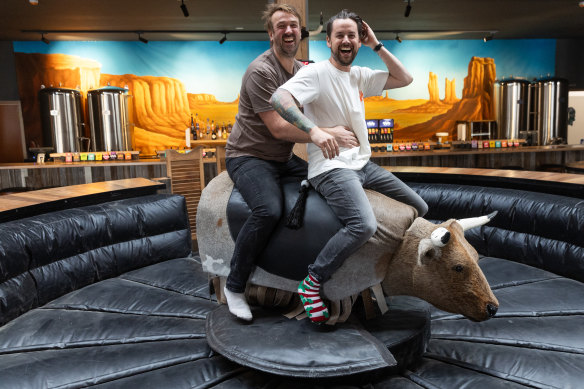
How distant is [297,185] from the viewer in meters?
2.31

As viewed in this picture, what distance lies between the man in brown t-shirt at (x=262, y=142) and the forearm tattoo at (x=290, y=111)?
15 cm

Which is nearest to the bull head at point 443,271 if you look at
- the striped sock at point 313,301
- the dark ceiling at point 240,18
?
the striped sock at point 313,301

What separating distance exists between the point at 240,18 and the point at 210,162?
2.73 m

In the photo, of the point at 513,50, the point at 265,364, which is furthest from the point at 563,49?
the point at 265,364

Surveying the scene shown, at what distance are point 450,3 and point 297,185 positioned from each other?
20.5 feet

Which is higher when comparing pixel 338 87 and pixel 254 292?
pixel 338 87

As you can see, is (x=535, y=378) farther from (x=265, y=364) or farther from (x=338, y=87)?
(x=338, y=87)

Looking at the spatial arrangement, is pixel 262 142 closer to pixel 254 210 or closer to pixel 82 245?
pixel 254 210

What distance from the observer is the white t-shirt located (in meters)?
1.98

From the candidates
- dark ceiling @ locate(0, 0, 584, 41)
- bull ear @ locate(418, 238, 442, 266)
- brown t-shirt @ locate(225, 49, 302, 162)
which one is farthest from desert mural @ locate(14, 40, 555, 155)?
bull ear @ locate(418, 238, 442, 266)

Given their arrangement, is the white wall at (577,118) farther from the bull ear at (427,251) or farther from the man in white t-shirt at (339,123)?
the bull ear at (427,251)

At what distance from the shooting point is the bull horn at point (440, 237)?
1.90 m

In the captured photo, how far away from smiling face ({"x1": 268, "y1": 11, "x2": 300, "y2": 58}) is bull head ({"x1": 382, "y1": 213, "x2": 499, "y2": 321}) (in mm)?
1079

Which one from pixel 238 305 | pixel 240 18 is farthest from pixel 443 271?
pixel 240 18
